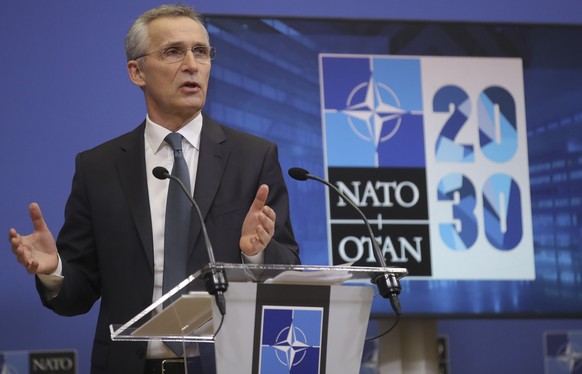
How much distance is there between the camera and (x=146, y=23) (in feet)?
8.85

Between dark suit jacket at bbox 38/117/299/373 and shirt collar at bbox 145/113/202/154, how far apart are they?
0.02 m

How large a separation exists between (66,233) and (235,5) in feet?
5.45

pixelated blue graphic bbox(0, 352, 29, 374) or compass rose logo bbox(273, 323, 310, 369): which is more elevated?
compass rose logo bbox(273, 323, 310, 369)

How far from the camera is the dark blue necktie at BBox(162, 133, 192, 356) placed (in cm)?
233

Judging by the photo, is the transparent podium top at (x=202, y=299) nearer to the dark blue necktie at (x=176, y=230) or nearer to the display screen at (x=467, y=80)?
the dark blue necktie at (x=176, y=230)

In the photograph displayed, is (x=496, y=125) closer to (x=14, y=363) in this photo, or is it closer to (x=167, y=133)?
→ (x=167, y=133)

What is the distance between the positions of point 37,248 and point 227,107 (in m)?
1.48

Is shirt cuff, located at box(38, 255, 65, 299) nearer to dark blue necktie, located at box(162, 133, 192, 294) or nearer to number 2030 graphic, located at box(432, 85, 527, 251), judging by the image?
dark blue necktie, located at box(162, 133, 192, 294)

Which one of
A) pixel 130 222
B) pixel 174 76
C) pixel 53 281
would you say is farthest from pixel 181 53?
pixel 53 281

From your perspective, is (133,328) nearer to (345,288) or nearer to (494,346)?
(345,288)

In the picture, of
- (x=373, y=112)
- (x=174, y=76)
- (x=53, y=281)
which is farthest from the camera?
(x=373, y=112)

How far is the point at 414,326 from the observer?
354cm

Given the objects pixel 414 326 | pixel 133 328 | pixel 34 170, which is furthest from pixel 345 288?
pixel 34 170

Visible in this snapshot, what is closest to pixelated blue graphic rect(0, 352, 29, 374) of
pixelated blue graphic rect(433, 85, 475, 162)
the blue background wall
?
the blue background wall
